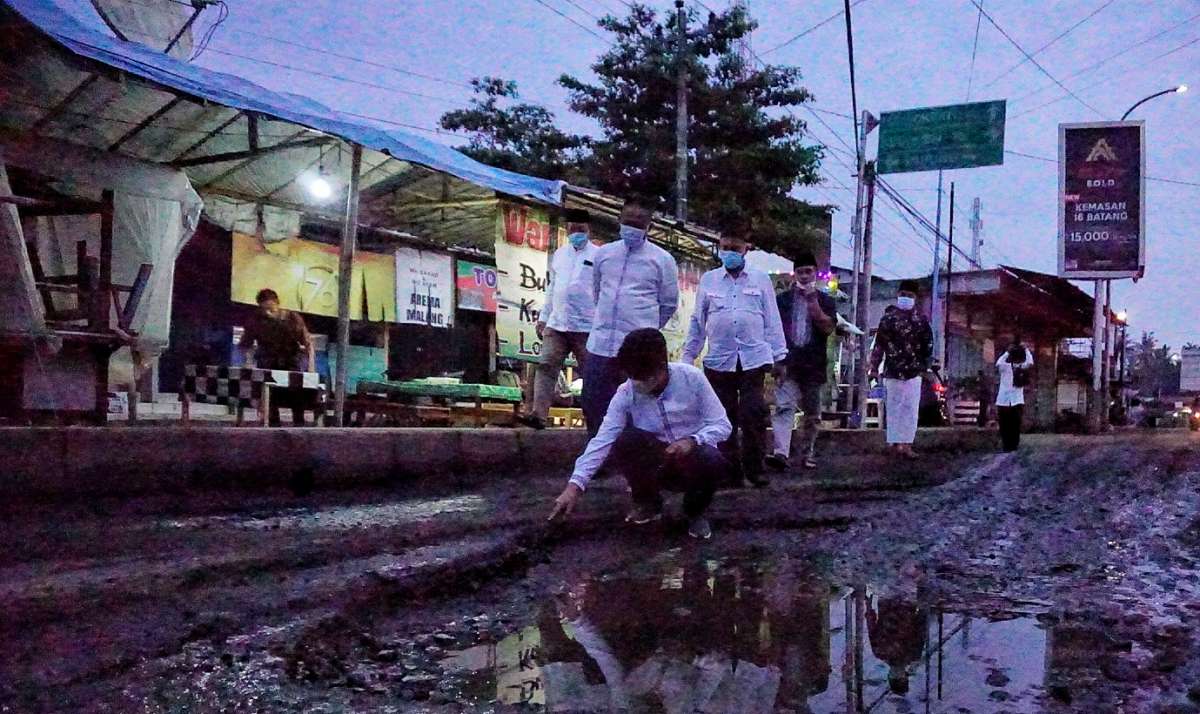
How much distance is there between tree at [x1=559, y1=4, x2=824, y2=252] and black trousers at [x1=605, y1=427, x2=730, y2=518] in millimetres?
17385

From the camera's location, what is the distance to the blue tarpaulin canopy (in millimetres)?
6531

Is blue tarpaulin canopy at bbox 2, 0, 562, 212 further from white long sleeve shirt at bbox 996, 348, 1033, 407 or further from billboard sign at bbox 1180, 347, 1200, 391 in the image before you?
billboard sign at bbox 1180, 347, 1200, 391

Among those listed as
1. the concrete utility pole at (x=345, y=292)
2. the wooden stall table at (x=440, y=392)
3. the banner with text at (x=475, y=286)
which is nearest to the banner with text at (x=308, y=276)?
the banner with text at (x=475, y=286)

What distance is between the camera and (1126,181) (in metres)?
21.1

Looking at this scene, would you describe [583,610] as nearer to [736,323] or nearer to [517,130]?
[736,323]

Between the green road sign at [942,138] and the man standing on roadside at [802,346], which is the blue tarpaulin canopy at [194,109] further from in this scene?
the green road sign at [942,138]

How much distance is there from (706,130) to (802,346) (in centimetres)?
1554

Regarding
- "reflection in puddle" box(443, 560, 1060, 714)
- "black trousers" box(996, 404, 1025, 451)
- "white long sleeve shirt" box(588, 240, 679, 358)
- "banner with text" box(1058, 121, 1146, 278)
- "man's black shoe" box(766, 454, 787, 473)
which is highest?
"banner with text" box(1058, 121, 1146, 278)

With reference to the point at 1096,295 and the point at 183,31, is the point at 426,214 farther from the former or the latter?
the point at 1096,295

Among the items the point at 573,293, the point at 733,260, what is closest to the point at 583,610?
the point at 733,260

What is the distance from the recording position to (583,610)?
323 centimetres

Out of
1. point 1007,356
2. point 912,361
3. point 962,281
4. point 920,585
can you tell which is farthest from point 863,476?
point 962,281

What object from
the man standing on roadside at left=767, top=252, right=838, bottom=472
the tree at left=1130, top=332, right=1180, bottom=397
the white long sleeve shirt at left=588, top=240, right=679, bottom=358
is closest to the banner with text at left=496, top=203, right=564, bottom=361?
the man standing on roadside at left=767, top=252, right=838, bottom=472

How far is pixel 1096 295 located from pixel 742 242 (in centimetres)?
1789
